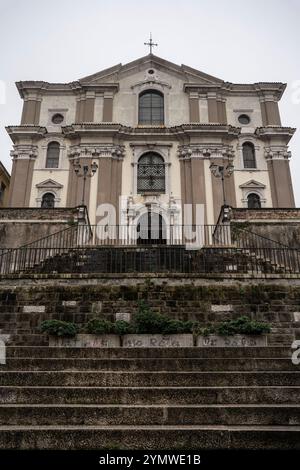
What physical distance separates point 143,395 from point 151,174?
20.5 metres

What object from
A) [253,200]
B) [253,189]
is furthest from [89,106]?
[253,200]

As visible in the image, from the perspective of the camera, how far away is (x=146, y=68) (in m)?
29.5

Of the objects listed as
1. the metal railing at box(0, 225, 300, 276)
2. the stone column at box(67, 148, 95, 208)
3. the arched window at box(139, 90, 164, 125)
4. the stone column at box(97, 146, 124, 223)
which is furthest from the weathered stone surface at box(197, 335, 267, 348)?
the arched window at box(139, 90, 164, 125)

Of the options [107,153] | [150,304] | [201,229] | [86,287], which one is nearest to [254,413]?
[150,304]

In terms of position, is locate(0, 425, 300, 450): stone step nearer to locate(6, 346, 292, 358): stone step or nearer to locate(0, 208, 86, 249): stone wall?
locate(6, 346, 292, 358): stone step

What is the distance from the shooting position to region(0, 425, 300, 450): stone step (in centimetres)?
524

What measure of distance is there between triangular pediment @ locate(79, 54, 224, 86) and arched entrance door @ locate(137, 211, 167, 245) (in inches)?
407

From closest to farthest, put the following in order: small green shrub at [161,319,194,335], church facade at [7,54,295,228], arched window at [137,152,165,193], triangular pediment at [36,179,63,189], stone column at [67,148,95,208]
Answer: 1. small green shrub at [161,319,194,335]
2. stone column at [67,148,95,208]
3. church facade at [7,54,295,228]
4. triangular pediment at [36,179,63,189]
5. arched window at [137,152,165,193]

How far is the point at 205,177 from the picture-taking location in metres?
25.4

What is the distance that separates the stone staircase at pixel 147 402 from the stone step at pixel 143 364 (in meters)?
0.02

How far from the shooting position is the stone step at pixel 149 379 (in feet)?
22.8

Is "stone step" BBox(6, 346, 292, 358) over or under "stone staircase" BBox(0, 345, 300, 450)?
over

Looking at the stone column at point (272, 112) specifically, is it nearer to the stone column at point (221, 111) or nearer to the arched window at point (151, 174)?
the stone column at point (221, 111)

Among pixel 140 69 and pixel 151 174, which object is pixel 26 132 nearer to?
pixel 151 174
